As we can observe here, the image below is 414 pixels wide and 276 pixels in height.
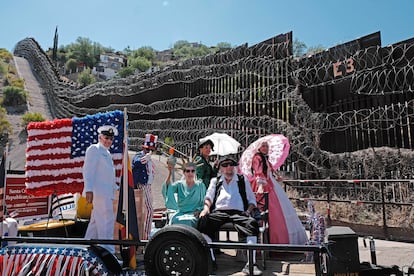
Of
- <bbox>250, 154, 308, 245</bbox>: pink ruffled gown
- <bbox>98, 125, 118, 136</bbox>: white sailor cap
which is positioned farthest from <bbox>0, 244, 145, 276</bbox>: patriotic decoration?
<bbox>250, 154, 308, 245</bbox>: pink ruffled gown

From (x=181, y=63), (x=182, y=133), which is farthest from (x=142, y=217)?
(x=181, y=63)

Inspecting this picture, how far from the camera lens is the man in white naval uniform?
3913 mm

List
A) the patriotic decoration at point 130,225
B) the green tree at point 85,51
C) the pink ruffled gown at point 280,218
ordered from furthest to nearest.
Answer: the green tree at point 85,51
the pink ruffled gown at point 280,218
the patriotic decoration at point 130,225

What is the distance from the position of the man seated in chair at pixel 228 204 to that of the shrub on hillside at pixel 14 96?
133 ft

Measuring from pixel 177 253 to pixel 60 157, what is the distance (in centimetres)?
273

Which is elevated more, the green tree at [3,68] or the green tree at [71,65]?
the green tree at [71,65]

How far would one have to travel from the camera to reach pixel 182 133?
16.8m

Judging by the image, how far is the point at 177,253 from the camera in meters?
2.52

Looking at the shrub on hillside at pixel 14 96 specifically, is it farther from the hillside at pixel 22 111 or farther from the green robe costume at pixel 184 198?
the green robe costume at pixel 184 198

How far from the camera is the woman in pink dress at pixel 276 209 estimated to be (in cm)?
449

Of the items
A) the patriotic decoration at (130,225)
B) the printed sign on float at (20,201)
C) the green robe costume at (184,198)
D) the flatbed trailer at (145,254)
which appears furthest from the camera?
the printed sign on float at (20,201)

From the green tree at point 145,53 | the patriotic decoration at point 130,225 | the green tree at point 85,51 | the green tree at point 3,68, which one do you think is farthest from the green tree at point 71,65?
the patriotic decoration at point 130,225

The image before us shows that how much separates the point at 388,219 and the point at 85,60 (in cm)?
8091

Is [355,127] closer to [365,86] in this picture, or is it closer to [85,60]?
[365,86]
